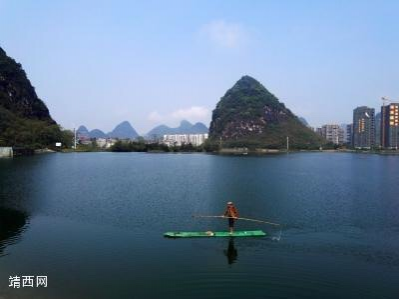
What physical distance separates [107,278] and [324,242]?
513 inches

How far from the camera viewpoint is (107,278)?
1900 cm

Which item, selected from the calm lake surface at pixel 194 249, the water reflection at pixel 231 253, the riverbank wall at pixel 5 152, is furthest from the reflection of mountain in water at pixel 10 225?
the riverbank wall at pixel 5 152

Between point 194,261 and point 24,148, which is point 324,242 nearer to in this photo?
point 194,261

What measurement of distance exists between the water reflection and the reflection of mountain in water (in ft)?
37.0

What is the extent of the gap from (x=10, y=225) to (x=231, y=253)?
15.7 m

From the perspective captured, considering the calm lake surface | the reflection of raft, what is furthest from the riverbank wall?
the reflection of raft

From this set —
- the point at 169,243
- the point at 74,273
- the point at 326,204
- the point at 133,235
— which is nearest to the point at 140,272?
the point at 74,273

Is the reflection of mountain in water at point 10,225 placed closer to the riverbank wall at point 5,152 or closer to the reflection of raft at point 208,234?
the reflection of raft at point 208,234

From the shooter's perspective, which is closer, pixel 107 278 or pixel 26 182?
pixel 107 278

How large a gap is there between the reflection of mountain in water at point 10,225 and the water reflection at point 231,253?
444 inches

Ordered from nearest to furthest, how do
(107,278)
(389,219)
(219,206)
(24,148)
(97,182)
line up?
(107,278) → (389,219) → (219,206) → (97,182) → (24,148)

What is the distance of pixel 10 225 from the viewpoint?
97.2ft

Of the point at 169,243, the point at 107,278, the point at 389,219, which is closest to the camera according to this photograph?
the point at 107,278

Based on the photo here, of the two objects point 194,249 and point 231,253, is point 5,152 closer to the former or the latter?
point 194,249
